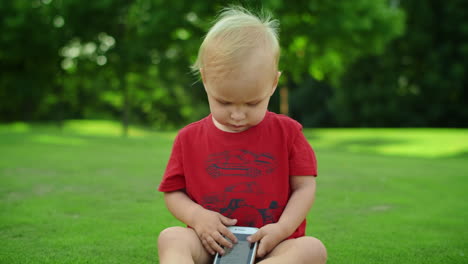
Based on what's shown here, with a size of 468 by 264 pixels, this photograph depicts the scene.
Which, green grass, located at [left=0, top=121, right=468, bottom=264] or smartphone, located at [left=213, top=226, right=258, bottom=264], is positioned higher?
smartphone, located at [left=213, top=226, right=258, bottom=264]

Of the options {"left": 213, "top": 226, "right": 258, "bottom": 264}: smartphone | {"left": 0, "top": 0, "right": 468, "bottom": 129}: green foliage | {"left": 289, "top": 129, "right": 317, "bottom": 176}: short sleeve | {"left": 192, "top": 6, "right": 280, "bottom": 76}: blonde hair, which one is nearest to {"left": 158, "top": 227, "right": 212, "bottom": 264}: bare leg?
{"left": 213, "top": 226, "right": 258, "bottom": 264}: smartphone

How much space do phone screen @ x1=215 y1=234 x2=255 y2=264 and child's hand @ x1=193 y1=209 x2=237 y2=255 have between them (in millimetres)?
21

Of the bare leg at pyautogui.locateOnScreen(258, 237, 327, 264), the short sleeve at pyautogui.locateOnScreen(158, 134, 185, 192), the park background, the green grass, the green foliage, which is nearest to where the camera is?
the bare leg at pyautogui.locateOnScreen(258, 237, 327, 264)

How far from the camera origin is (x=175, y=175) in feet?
A: 7.19

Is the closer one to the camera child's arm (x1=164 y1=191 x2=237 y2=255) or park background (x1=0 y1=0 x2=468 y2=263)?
child's arm (x1=164 y1=191 x2=237 y2=255)

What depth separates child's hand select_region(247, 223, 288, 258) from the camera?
1.94 meters

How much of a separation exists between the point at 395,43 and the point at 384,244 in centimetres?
2955

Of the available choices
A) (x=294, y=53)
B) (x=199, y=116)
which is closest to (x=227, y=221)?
(x=294, y=53)

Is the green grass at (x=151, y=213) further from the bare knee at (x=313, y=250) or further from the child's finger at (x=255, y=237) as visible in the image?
the child's finger at (x=255, y=237)

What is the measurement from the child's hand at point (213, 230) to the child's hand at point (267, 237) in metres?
0.10

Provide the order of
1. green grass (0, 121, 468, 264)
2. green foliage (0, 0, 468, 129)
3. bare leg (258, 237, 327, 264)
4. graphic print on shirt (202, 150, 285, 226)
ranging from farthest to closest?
green foliage (0, 0, 468, 129)
green grass (0, 121, 468, 264)
graphic print on shirt (202, 150, 285, 226)
bare leg (258, 237, 327, 264)

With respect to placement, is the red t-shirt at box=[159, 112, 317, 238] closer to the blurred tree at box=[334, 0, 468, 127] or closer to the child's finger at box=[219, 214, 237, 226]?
the child's finger at box=[219, 214, 237, 226]

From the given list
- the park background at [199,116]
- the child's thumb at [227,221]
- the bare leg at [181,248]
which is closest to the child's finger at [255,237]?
the child's thumb at [227,221]

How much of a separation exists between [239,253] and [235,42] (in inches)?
35.4
